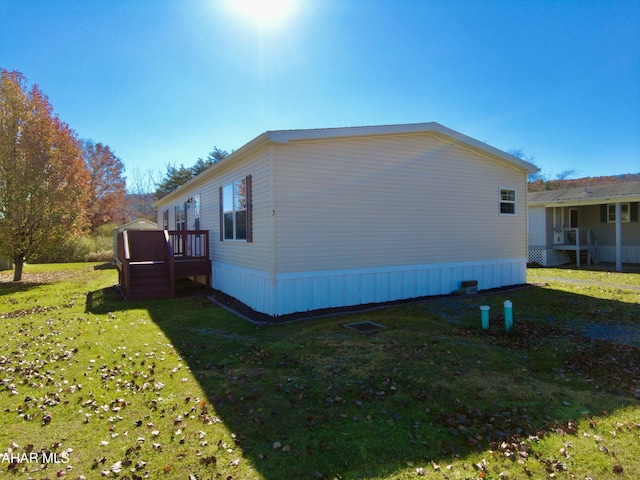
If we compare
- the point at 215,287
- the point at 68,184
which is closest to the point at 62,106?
the point at 68,184

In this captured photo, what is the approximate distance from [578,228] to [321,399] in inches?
757

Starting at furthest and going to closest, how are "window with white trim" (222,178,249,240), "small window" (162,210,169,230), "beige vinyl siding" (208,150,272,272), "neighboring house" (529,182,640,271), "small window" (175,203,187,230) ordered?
"small window" (162,210,169,230) < "neighboring house" (529,182,640,271) < "small window" (175,203,187,230) < "window with white trim" (222,178,249,240) < "beige vinyl siding" (208,150,272,272)

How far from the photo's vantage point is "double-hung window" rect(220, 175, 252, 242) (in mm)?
8477

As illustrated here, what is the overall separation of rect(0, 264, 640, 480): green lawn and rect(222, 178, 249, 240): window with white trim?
107 inches

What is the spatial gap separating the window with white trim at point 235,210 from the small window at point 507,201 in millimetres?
7756

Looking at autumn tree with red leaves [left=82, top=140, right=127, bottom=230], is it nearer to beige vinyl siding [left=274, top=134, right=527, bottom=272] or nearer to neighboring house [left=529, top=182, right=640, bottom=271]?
beige vinyl siding [left=274, top=134, right=527, bottom=272]

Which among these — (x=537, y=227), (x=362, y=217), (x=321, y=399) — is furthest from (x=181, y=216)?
(x=537, y=227)

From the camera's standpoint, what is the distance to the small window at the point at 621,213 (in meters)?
18.0

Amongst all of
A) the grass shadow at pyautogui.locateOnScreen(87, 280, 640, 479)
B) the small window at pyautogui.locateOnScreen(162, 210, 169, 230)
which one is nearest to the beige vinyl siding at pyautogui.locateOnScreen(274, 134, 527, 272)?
the grass shadow at pyautogui.locateOnScreen(87, 280, 640, 479)

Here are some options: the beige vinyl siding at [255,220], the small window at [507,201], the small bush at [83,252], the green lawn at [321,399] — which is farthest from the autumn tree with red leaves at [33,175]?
the small window at [507,201]

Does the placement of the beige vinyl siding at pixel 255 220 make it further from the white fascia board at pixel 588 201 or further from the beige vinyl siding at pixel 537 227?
the beige vinyl siding at pixel 537 227

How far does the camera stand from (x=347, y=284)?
27.2 ft

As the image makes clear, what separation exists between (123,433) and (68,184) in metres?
14.6

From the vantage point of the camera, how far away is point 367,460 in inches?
110
